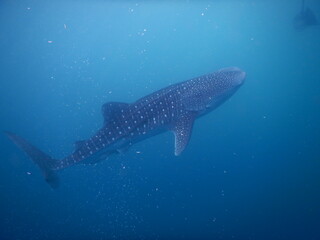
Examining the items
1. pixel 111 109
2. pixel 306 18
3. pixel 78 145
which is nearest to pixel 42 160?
pixel 78 145

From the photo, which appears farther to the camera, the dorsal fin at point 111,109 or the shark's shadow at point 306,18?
the shark's shadow at point 306,18

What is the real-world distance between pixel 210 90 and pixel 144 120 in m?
2.07

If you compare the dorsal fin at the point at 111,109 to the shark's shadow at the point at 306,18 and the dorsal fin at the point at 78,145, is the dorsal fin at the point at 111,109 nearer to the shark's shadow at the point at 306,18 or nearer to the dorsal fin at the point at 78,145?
the dorsal fin at the point at 78,145

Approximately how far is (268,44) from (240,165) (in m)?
57.0

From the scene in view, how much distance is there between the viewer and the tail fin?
6.45 meters

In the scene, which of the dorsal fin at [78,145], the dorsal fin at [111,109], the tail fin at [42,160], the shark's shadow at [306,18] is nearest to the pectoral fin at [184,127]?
the dorsal fin at [111,109]

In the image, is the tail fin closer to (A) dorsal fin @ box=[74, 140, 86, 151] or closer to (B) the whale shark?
(B) the whale shark

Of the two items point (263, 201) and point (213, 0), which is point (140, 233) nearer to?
point (263, 201)

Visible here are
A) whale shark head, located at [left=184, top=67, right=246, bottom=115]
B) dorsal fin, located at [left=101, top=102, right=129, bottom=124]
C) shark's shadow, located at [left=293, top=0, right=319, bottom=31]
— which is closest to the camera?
dorsal fin, located at [left=101, top=102, right=129, bottom=124]

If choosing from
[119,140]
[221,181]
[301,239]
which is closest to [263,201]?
[301,239]

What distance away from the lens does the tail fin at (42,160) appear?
645 centimetres

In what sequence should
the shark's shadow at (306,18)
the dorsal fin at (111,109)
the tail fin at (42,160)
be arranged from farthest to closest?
the shark's shadow at (306,18)
the dorsal fin at (111,109)
the tail fin at (42,160)

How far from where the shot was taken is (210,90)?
7.30 metres

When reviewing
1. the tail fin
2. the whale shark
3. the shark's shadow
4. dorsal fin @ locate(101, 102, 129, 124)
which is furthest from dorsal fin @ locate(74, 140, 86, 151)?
the shark's shadow
